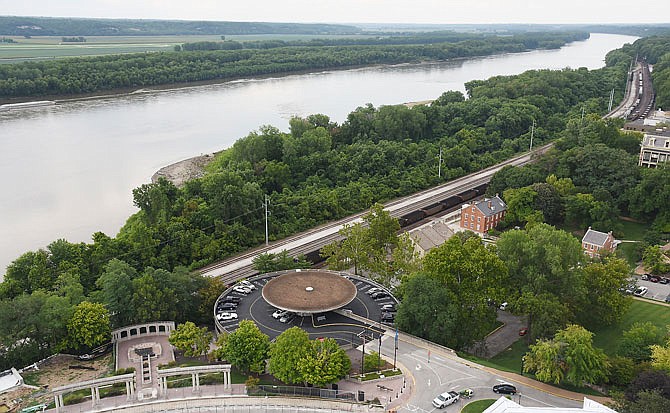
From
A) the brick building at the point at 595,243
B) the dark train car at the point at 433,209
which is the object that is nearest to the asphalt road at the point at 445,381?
the brick building at the point at 595,243

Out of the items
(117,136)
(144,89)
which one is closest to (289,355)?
(117,136)

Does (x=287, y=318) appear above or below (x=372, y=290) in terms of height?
above

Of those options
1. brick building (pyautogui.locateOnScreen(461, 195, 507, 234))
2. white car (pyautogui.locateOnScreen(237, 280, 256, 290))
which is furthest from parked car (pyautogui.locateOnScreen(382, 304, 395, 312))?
brick building (pyautogui.locateOnScreen(461, 195, 507, 234))

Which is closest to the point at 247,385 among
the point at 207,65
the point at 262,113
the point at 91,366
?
the point at 91,366

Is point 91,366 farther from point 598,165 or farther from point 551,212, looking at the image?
point 598,165

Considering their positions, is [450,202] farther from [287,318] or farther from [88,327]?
[88,327]
